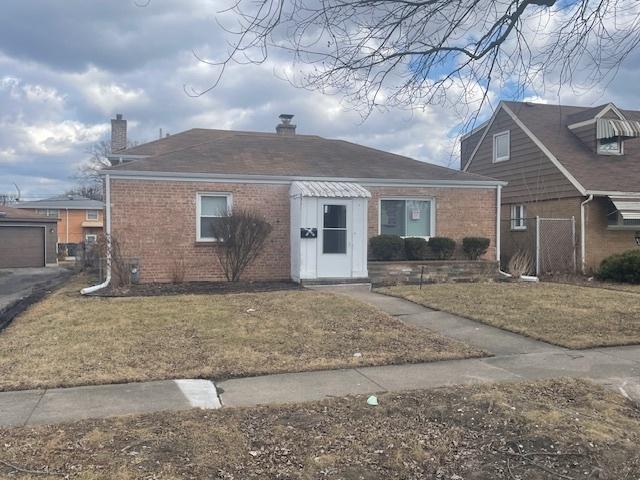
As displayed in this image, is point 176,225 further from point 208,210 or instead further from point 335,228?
point 335,228

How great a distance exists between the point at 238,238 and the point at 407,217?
534 centimetres

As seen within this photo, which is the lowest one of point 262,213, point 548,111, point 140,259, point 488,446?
point 488,446

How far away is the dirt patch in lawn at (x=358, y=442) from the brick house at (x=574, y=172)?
12.7m

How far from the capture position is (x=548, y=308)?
1055 cm

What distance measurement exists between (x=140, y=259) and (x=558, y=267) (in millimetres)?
13098

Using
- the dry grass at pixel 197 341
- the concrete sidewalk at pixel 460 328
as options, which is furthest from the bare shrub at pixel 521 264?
the dry grass at pixel 197 341

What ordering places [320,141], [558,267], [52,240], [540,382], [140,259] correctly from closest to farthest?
[540,382] < [140,259] < [558,267] < [320,141] < [52,240]

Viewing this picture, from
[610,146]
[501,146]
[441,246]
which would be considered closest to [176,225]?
[441,246]

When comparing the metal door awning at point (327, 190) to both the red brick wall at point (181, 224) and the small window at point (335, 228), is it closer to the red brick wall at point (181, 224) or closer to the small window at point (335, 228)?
the small window at point (335, 228)

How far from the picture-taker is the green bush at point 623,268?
49.6ft

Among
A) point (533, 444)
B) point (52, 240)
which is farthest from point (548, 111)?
point (52, 240)

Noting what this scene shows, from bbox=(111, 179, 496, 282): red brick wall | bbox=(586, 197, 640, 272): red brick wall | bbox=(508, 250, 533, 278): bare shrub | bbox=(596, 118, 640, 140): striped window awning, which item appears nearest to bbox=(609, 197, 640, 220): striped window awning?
bbox=(586, 197, 640, 272): red brick wall

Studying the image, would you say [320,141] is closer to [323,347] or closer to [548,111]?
[548,111]

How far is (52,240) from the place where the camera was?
1324 inches
